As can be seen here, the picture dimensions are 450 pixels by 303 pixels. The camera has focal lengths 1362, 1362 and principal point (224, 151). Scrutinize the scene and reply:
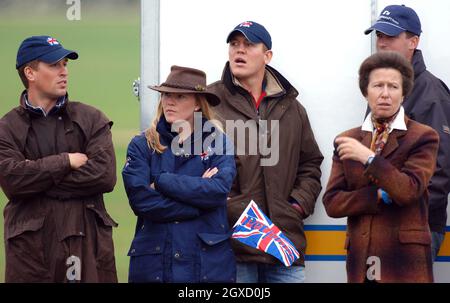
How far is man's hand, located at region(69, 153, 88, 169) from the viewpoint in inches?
295

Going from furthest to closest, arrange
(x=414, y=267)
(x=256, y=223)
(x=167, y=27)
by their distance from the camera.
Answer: (x=167, y=27), (x=256, y=223), (x=414, y=267)

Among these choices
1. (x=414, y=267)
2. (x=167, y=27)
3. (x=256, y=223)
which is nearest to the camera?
(x=414, y=267)

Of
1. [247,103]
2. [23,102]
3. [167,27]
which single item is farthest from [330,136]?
[23,102]

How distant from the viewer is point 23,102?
765cm

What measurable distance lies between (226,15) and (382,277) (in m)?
2.00

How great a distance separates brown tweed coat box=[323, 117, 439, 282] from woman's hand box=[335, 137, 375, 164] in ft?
0.26

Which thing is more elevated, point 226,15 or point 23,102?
point 226,15

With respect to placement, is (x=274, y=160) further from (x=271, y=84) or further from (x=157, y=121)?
(x=157, y=121)

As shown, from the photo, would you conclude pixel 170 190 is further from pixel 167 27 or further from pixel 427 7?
pixel 427 7

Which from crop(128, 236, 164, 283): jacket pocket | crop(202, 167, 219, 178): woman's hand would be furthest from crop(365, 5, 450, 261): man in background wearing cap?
crop(128, 236, 164, 283): jacket pocket

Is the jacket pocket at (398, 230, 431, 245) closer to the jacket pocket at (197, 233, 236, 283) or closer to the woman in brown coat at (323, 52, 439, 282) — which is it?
the woman in brown coat at (323, 52, 439, 282)

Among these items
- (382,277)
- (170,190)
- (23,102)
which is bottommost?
(382,277)

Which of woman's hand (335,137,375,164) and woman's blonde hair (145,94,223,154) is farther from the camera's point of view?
woman's blonde hair (145,94,223,154)

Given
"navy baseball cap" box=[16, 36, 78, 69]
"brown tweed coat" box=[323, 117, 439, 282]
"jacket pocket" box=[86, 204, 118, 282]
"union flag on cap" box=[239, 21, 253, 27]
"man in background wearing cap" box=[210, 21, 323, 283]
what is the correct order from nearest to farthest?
1. "brown tweed coat" box=[323, 117, 439, 282]
2. "jacket pocket" box=[86, 204, 118, 282]
3. "navy baseball cap" box=[16, 36, 78, 69]
4. "man in background wearing cap" box=[210, 21, 323, 283]
5. "union flag on cap" box=[239, 21, 253, 27]
